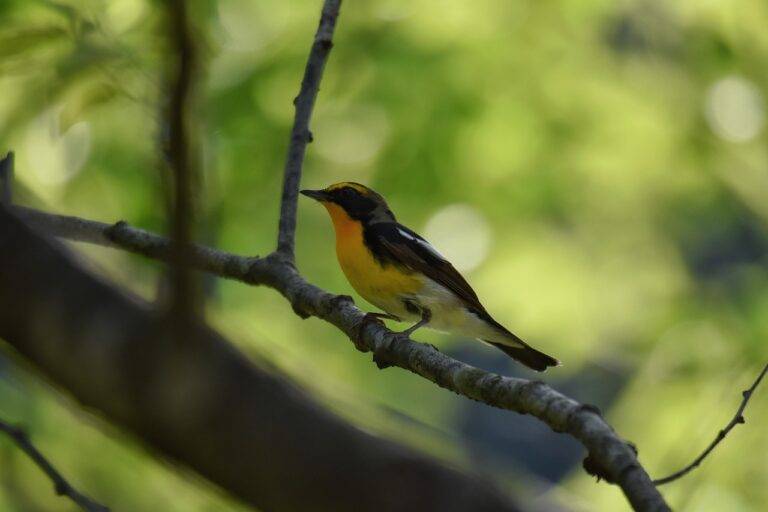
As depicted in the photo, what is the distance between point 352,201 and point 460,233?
115 centimetres

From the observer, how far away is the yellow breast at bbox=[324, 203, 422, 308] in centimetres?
493

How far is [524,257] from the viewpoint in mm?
6605

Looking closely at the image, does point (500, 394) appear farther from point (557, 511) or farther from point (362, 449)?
point (362, 449)

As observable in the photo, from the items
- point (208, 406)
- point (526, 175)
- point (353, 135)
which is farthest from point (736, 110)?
point (208, 406)

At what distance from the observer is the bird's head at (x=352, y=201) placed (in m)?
5.34

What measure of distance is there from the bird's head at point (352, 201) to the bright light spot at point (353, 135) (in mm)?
777

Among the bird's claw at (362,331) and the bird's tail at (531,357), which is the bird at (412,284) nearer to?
the bird's tail at (531,357)

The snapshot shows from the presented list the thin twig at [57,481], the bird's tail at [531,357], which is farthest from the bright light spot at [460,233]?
the thin twig at [57,481]

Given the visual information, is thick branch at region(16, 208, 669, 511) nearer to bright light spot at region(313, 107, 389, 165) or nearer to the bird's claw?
the bird's claw

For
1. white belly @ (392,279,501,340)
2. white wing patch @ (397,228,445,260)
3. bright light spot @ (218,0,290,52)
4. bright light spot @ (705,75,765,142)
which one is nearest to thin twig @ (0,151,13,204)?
white belly @ (392,279,501,340)

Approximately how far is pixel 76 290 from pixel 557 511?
124cm

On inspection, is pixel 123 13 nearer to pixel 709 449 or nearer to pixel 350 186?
pixel 350 186

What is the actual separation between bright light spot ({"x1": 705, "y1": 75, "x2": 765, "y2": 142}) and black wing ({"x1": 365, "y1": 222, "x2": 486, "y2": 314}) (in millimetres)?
2227

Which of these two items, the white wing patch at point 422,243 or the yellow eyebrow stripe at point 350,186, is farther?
the yellow eyebrow stripe at point 350,186
